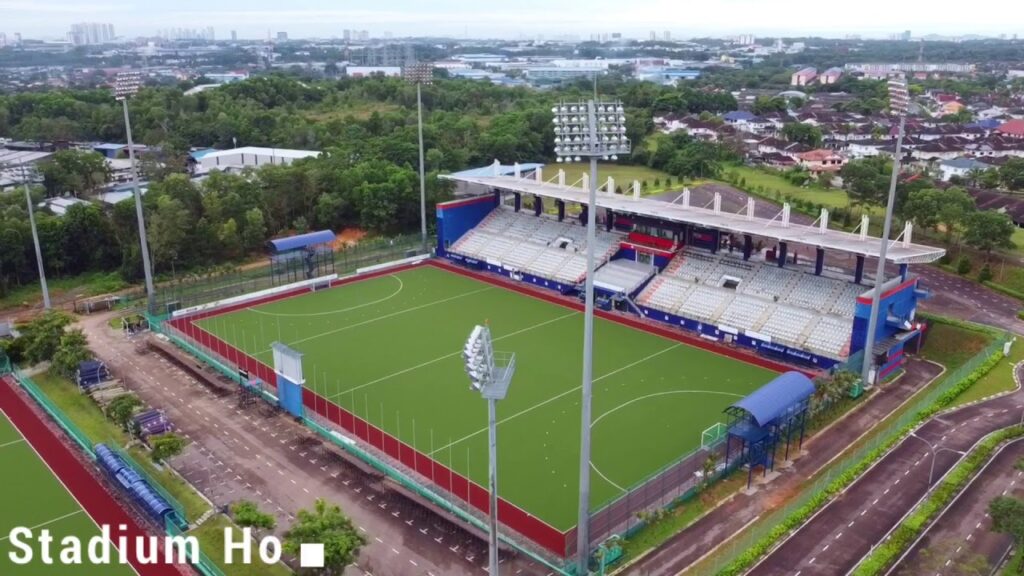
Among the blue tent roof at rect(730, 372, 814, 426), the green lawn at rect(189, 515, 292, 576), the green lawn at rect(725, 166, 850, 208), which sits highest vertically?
the blue tent roof at rect(730, 372, 814, 426)

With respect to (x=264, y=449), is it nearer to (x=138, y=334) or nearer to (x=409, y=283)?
(x=138, y=334)

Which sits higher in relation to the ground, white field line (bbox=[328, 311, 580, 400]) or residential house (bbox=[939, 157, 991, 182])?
residential house (bbox=[939, 157, 991, 182])

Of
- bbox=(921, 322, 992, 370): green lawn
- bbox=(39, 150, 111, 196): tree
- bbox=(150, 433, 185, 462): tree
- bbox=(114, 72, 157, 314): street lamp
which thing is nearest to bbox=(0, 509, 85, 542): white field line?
bbox=(150, 433, 185, 462): tree

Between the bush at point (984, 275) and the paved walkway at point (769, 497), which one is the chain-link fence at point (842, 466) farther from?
the bush at point (984, 275)

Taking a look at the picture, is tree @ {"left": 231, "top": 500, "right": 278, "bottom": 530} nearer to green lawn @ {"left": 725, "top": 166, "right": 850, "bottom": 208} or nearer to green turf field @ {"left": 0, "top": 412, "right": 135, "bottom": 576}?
green turf field @ {"left": 0, "top": 412, "right": 135, "bottom": 576}

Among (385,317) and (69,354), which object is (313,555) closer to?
(69,354)

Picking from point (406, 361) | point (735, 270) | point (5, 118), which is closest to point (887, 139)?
point (735, 270)

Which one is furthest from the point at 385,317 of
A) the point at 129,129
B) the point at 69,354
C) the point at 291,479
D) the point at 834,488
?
the point at 834,488
